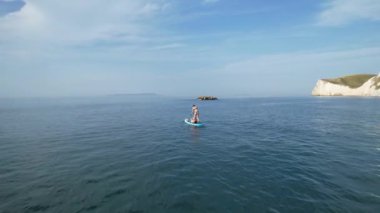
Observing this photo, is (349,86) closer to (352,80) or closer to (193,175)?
(352,80)

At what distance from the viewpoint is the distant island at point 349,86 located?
135m

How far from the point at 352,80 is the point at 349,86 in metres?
13.7

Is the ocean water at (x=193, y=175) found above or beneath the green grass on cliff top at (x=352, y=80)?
beneath

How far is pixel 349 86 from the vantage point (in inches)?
6132

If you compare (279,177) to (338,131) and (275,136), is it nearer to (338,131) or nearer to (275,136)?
(275,136)

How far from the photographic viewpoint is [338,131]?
94.6 ft

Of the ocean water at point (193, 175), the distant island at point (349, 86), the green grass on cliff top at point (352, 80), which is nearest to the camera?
the ocean water at point (193, 175)

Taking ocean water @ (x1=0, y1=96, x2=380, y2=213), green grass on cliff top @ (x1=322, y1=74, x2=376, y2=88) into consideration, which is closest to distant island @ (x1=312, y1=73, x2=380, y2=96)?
green grass on cliff top @ (x1=322, y1=74, x2=376, y2=88)

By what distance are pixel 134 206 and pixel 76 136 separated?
21.8m

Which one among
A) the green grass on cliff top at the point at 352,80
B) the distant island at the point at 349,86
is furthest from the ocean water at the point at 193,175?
the green grass on cliff top at the point at 352,80

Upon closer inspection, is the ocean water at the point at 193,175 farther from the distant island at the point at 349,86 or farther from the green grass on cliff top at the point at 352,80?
the green grass on cliff top at the point at 352,80

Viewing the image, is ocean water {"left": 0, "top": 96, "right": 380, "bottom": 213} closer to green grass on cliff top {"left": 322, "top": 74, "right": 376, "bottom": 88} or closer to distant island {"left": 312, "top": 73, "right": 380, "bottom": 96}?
distant island {"left": 312, "top": 73, "right": 380, "bottom": 96}

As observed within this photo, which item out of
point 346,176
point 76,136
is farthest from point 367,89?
point 76,136

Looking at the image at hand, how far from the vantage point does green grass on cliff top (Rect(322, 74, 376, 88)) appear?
157 metres
